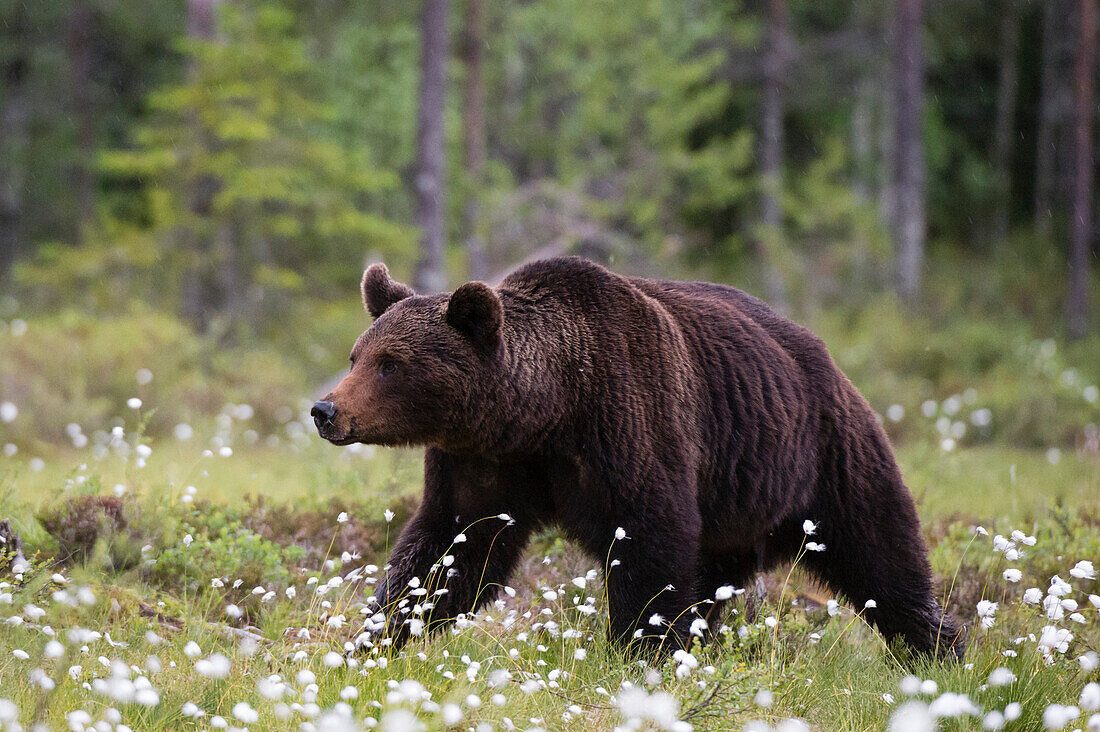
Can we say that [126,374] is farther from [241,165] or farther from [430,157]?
[430,157]

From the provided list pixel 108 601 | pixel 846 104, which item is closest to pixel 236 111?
pixel 108 601

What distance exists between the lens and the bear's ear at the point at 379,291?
502 centimetres

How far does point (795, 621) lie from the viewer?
5367 mm

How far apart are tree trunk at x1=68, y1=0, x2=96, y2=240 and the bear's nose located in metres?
23.3

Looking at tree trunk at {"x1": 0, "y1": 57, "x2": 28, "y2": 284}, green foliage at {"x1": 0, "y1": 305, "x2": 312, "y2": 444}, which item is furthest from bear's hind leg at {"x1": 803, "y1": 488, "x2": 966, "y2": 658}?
tree trunk at {"x1": 0, "y1": 57, "x2": 28, "y2": 284}

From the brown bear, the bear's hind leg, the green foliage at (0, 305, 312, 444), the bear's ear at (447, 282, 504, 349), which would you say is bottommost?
the green foliage at (0, 305, 312, 444)

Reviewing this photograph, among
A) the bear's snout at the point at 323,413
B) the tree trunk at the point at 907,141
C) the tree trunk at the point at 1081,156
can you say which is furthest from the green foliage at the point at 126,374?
the tree trunk at the point at 1081,156

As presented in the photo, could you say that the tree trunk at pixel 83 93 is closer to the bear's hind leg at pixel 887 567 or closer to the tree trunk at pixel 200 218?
the tree trunk at pixel 200 218

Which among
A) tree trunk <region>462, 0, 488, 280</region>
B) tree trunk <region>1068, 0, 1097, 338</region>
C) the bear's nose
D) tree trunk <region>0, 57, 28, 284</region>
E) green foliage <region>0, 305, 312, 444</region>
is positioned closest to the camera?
the bear's nose

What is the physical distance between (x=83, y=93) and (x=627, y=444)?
84.2 ft

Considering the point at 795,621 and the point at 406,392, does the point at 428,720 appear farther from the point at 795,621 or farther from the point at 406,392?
the point at 795,621

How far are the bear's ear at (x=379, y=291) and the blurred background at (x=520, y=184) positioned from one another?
3478 mm

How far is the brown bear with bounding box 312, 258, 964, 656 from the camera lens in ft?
14.5

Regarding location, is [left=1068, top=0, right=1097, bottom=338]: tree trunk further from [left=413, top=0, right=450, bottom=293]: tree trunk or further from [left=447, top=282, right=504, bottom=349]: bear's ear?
[left=447, top=282, right=504, bottom=349]: bear's ear
